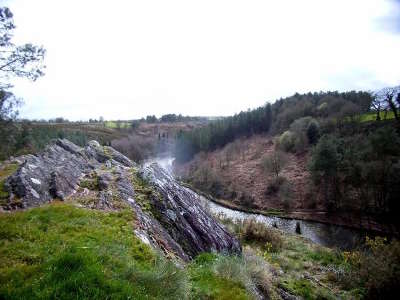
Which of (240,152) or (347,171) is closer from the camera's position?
(347,171)

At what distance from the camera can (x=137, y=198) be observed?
1236 centimetres

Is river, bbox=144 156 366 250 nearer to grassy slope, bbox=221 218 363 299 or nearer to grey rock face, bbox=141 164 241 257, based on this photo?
grassy slope, bbox=221 218 363 299

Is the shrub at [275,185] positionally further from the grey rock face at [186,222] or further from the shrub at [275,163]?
the grey rock face at [186,222]

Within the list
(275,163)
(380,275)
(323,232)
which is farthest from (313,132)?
(380,275)

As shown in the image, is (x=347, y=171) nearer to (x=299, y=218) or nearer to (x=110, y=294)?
(x=299, y=218)

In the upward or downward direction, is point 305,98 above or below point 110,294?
above

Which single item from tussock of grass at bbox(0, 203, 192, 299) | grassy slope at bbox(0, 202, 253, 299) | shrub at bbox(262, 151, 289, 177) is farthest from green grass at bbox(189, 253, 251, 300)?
shrub at bbox(262, 151, 289, 177)

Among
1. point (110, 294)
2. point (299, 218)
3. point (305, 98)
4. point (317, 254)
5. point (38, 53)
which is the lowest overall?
point (299, 218)

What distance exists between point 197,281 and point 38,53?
10827mm

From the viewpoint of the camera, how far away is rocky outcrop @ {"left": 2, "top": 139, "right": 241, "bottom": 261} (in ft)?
33.3

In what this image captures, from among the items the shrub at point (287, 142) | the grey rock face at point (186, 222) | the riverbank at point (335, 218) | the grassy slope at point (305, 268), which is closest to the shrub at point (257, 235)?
the grassy slope at point (305, 268)

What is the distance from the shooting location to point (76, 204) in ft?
34.1

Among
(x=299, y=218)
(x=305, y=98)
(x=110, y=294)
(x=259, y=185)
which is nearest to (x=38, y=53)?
(x=110, y=294)

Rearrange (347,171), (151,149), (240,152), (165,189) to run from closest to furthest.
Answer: (165,189), (347,171), (240,152), (151,149)
